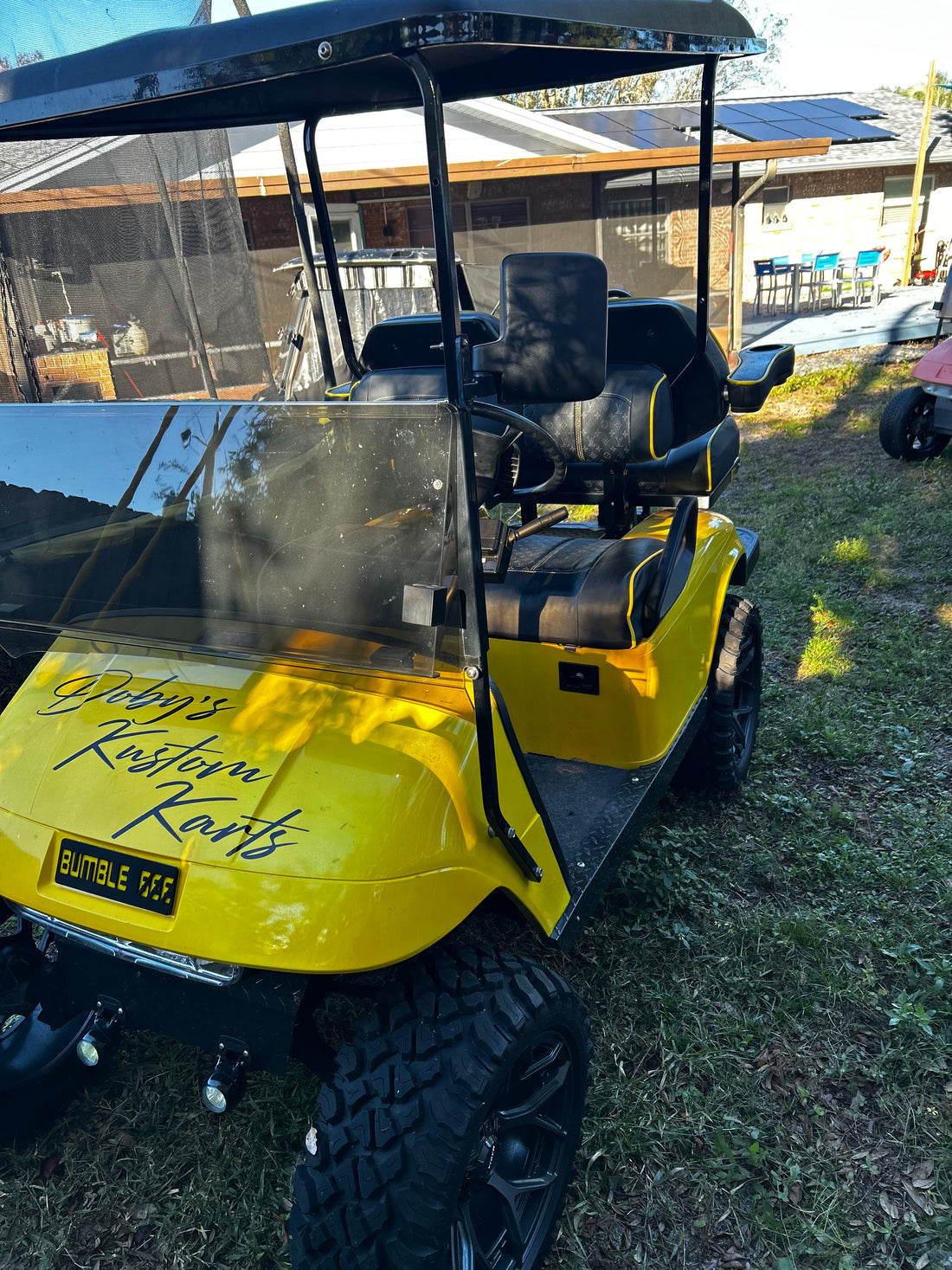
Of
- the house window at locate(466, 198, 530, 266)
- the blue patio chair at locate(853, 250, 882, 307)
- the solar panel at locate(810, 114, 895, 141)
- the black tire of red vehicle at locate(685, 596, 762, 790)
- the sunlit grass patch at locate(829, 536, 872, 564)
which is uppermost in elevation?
the solar panel at locate(810, 114, 895, 141)

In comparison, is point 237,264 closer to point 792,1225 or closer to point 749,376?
point 749,376

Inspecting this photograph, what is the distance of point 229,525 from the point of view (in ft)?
6.16

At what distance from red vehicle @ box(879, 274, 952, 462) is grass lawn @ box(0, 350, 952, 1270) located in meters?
4.11

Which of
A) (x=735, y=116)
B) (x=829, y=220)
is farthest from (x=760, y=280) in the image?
(x=829, y=220)

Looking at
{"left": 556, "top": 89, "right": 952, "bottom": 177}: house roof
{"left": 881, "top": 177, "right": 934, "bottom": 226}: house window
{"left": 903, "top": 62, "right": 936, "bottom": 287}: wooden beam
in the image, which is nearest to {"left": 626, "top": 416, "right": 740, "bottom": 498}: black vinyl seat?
{"left": 556, "top": 89, "right": 952, "bottom": 177}: house roof

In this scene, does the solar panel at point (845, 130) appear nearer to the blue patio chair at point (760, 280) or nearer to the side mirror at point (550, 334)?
the blue patio chair at point (760, 280)

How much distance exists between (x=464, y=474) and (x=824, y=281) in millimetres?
17134

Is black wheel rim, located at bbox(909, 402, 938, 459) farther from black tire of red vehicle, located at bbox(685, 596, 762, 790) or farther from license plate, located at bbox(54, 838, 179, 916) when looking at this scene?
A: license plate, located at bbox(54, 838, 179, 916)

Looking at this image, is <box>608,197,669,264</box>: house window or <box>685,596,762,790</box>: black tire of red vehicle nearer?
<box>685,596,762,790</box>: black tire of red vehicle

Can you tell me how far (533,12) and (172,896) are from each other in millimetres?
1518

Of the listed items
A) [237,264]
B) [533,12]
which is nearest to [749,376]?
[533,12]

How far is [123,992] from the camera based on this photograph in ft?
5.71

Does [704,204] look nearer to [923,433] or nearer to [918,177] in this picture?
[923,433]

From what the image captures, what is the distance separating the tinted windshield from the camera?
1.67 meters
